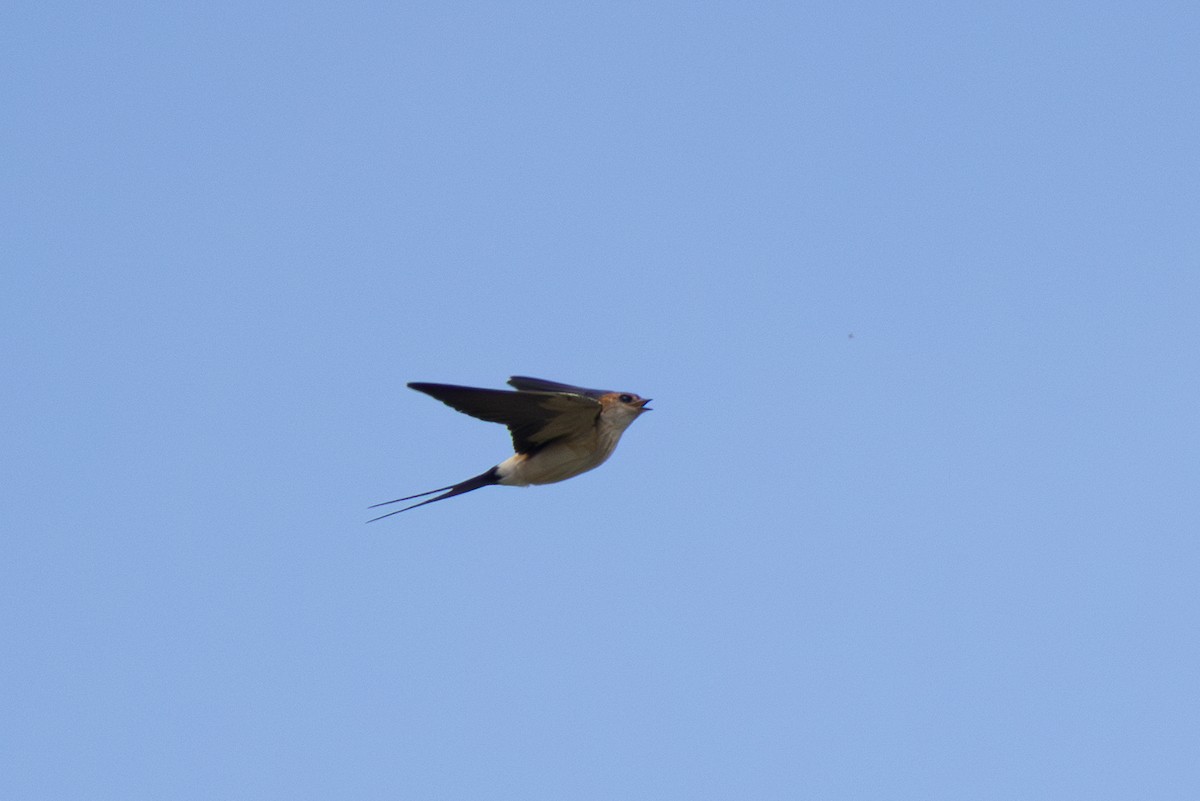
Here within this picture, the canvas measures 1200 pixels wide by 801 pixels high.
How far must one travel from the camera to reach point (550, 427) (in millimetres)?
12672

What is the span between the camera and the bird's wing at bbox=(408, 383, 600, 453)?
1209 centimetres

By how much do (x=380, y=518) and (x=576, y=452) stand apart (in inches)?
69.1

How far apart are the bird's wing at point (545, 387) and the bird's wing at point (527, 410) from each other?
0.12 m

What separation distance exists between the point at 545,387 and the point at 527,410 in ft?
1.10

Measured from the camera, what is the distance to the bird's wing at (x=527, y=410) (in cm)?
1209

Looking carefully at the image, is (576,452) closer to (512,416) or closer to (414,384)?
(512,416)

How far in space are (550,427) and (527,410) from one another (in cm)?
38

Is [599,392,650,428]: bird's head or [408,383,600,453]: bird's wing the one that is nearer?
[408,383,600,453]: bird's wing

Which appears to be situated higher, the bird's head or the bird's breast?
the bird's head

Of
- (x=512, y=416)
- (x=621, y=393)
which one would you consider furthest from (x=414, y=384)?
(x=621, y=393)

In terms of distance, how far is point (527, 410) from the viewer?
12.4 meters

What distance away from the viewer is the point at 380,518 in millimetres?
12031

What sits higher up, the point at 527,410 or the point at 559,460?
the point at 527,410

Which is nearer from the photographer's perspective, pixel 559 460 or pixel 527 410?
pixel 527 410
